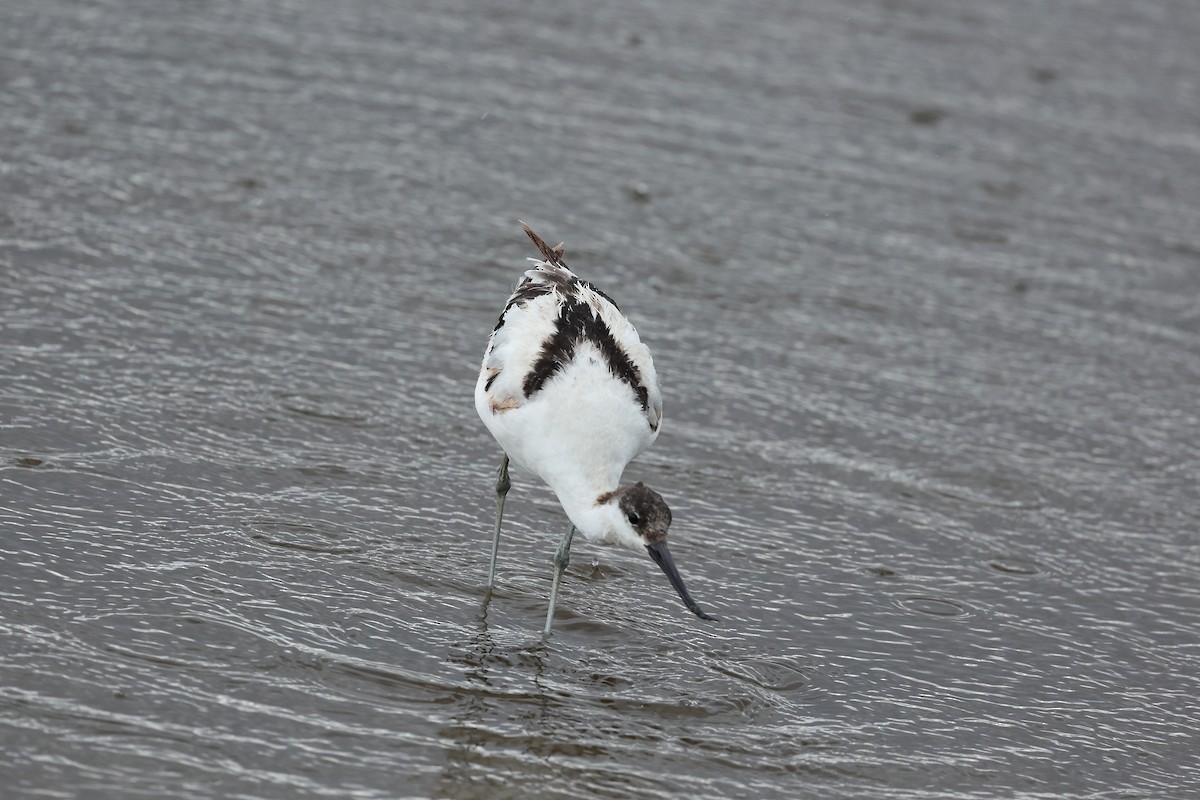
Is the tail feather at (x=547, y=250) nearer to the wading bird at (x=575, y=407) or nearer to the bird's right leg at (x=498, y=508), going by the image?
the wading bird at (x=575, y=407)

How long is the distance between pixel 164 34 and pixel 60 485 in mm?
6441

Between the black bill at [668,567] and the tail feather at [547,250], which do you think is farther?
the tail feather at [547,250]

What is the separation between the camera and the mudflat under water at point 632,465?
5.97m

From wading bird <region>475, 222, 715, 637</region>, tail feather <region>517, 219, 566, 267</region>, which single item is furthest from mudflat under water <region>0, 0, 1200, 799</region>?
tail feather <region>517, 219, 566, 267</region>

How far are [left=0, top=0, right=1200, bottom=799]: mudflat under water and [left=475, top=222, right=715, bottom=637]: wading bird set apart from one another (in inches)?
25.3

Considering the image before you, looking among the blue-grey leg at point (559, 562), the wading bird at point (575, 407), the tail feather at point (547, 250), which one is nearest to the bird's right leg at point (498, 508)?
→ the wading bird at point (575, 407)

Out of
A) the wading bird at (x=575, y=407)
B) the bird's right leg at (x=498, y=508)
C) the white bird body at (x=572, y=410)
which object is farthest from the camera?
the bird's right leg at (x=498, y=508)

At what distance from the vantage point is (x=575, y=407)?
651cm

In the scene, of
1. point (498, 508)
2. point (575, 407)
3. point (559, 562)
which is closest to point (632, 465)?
point (498, 508)

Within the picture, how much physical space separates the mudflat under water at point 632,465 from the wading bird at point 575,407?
2.11 feet

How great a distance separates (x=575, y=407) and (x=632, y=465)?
6.11 ft

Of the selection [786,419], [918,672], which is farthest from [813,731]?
[786,419]

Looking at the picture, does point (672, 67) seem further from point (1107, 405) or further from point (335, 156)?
point (1107, 405)

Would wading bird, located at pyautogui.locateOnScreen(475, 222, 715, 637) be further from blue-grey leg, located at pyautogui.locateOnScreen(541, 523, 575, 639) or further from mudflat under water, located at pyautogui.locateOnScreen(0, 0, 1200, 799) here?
mudflat under water, located at pyautogui.locateOnScreen(0, 0, 1200, 799)
